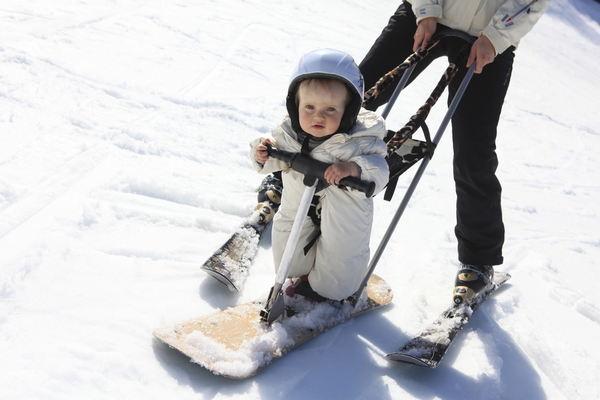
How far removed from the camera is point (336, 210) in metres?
2.30

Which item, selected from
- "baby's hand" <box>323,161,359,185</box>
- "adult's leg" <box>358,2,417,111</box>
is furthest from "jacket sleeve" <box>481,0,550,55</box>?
"baby's hand" <box>323,161,359,185</box>

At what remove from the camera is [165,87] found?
511 centimetres

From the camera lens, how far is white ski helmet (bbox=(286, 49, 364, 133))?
204cm

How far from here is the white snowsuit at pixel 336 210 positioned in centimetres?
217

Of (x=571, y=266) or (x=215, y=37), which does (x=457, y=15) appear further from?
(x=215, y=37)

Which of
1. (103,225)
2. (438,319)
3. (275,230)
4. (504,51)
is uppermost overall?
(504,51)

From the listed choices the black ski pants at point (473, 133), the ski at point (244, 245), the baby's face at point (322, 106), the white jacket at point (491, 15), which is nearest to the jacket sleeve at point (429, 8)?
the white jacket at point (491, 15)

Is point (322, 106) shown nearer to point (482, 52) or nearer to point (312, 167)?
Answer: point (312, 167)

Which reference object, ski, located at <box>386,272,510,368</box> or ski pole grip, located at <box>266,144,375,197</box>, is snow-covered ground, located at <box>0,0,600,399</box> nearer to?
ski, located at <box>386,272,510,368</box>

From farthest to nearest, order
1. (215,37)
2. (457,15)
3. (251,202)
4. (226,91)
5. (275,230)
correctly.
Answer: (215,37) → (226,91) → (251,202) → (457,15) → (275,230)

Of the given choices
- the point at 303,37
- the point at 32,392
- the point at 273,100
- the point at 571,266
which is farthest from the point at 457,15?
the point at 303,37

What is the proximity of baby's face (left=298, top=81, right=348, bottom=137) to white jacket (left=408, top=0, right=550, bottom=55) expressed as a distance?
3.04ft

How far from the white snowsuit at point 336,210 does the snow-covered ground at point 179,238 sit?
0.30 metres

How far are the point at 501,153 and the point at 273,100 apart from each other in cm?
299
